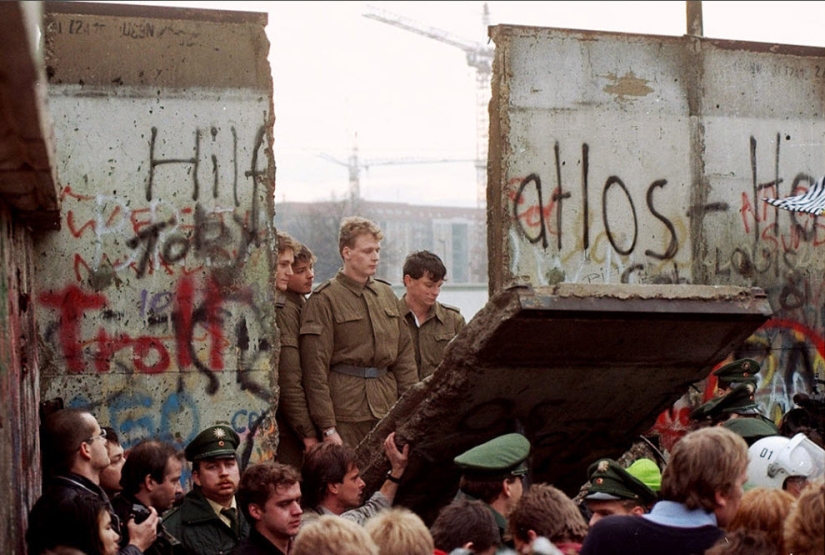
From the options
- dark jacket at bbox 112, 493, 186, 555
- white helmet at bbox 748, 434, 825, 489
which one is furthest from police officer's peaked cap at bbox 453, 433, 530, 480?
dark jacket at bbox 112, 493, 186, 555

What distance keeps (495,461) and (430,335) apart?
3.53 metres

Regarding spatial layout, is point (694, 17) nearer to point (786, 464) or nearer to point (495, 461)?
point (786, 464)

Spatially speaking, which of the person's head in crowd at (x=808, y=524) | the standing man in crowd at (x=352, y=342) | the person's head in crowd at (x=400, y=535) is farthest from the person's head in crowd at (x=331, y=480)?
the person's head in crowd at (x=808, y=524)

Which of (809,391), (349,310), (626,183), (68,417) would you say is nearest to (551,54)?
(626,183)

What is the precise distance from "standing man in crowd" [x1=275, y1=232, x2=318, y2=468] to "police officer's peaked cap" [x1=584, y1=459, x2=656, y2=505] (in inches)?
135

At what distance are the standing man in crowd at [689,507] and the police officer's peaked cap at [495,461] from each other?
1.22 meters

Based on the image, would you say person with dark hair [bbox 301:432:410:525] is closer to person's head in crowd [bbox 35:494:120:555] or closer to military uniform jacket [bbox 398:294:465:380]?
person's head in crowd [bbox 35:494:120:555]

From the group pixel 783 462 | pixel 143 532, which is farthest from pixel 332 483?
pixel 783 462

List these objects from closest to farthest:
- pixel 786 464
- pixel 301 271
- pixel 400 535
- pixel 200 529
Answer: pixel 400 535 < pixel 786 464 < pixel 200 529 < pixel 301 271

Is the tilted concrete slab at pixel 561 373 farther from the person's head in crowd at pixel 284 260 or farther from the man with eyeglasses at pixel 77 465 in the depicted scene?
the person's head in crowd at pixel 284 260

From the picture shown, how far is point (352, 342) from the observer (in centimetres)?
884

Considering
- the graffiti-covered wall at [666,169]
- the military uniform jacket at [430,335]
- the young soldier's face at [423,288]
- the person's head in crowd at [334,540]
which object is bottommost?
the person's head in crowd at [334,540]

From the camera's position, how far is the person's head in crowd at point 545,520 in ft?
16.8

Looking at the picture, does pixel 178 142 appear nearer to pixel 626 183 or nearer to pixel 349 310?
pixel 349 310
